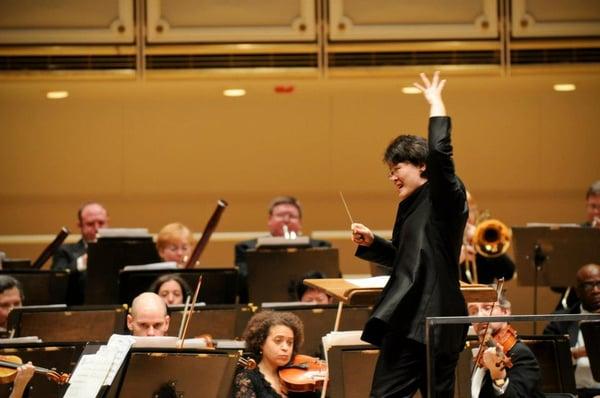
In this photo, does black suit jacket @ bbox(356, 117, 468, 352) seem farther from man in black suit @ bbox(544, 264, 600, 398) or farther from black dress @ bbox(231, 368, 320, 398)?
man in black suit @ bbox(544, 264, 600, 398)

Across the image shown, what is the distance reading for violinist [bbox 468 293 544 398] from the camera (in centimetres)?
466

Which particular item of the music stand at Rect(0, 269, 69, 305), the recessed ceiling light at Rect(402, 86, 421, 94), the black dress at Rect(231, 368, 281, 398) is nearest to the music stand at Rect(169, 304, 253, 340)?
the black dress at Rect(231, 368, 281, 398)

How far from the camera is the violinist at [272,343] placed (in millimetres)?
4699

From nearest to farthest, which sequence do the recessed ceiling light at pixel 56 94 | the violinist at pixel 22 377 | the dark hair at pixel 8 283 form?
the violinist at pixel 22 377
the dark hair at pixel 8 283
the recessed ceiling light at pixel 56 94

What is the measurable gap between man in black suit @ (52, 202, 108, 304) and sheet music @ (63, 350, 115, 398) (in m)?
2.30

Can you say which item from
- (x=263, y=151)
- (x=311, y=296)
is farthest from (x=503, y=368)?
(x=263, y=151)

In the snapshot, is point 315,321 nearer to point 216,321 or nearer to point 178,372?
point 216,321

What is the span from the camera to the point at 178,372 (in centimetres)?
416

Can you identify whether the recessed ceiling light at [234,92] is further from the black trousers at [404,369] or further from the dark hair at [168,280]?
the black trousers at [404,369]

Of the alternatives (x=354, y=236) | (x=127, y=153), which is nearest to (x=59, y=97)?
(x=127, y=153)

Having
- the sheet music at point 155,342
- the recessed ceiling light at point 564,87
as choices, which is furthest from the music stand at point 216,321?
the recessed ceiling light at point 564,87

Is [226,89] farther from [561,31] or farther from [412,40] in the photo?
[561,31]

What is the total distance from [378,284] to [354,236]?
0.54ft

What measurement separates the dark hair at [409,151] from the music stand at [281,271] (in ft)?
8.70
